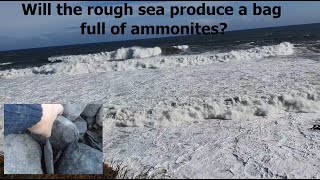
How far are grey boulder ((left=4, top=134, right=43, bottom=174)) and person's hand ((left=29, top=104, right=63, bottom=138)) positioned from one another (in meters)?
0.12

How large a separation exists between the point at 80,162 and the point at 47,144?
1.36 ft

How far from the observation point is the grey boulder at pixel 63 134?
4.57m

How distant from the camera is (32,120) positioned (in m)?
4.60

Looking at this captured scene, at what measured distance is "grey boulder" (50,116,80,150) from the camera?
15.0 feet

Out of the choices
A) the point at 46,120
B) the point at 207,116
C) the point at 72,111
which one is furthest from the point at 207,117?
the point at 46,120

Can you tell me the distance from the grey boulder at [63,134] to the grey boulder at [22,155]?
19 centimetres

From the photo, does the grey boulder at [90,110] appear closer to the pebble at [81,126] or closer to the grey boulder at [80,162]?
the pebble at [81,126]

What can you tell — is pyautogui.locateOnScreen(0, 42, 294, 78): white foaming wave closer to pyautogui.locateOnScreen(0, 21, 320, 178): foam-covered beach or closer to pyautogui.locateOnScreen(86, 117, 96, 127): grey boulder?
pyautogui.locateOnScreen(0, 21, 320, 178): foam-covered beach

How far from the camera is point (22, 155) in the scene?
4.51 meters

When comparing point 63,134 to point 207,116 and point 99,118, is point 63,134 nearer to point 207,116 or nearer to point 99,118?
point 99,118

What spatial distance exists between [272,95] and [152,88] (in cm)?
320

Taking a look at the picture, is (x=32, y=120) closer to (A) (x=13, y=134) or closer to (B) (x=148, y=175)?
(A) (x=13, y=134)

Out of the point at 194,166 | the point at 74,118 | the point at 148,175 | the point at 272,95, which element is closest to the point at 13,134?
the point at 74,118

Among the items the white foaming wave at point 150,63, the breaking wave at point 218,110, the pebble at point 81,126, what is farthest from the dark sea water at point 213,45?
the pebble at point 81,126
